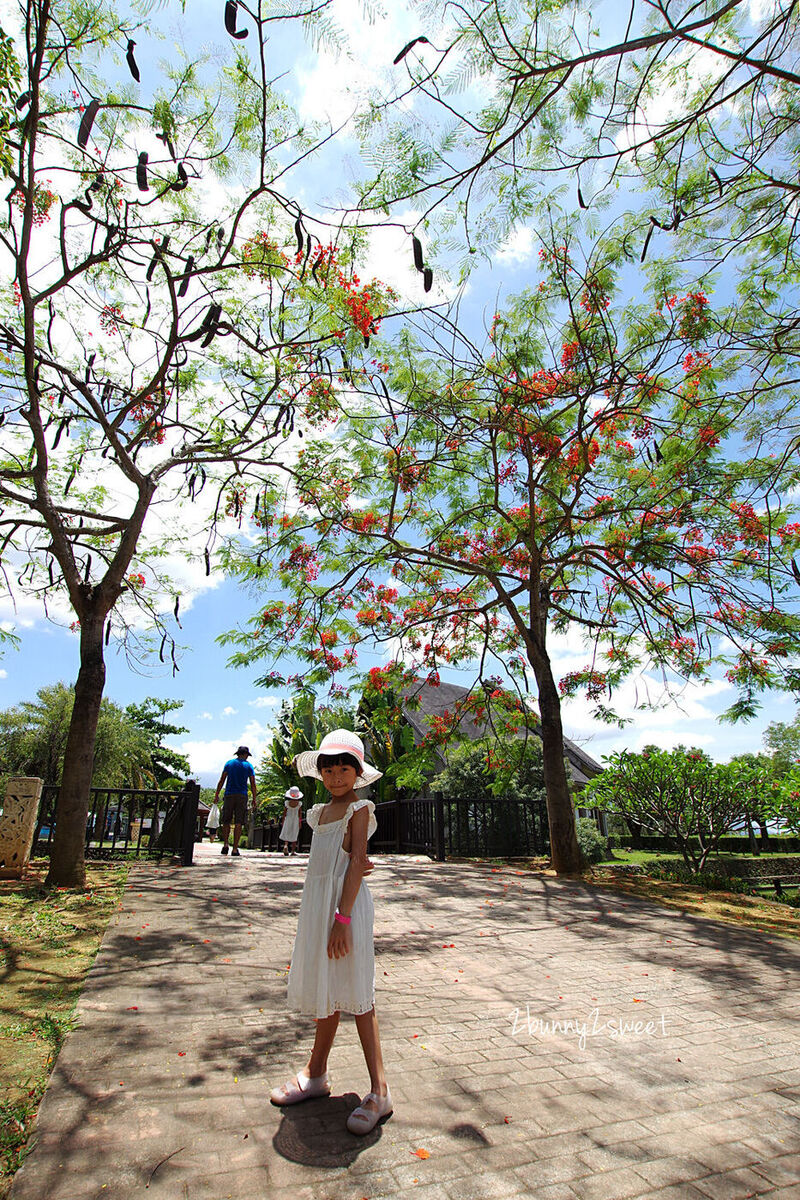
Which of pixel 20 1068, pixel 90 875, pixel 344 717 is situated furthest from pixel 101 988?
pixel 344 717

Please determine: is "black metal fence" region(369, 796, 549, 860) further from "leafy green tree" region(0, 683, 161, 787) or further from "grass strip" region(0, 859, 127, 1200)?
"leafy green tree" region(0, 683, 161, 787)

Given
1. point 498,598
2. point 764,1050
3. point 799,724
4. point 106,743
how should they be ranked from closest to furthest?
point 764,1050
point 498,598
point 106,743
point 799,724

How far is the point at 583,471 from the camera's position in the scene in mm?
10023

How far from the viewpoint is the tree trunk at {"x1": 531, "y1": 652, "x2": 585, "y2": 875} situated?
10008 millimetres

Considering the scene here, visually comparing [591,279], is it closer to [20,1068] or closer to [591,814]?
[20,1068]

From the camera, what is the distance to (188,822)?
32.1ft

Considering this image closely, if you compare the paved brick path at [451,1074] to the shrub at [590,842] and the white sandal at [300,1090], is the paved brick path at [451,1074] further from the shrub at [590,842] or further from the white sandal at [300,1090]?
the shrub at [590,842]

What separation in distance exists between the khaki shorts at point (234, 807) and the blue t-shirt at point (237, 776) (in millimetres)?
46

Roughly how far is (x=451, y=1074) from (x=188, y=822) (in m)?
7.85

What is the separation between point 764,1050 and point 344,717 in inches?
348

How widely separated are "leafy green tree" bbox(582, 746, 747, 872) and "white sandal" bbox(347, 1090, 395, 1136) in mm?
8277

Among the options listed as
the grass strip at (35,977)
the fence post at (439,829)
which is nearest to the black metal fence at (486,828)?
the fence post at (439,829)

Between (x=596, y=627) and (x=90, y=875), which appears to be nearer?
(x=90, y=875)

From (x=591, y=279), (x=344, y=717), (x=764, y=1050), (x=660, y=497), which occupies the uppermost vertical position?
(x=591, y=279)
